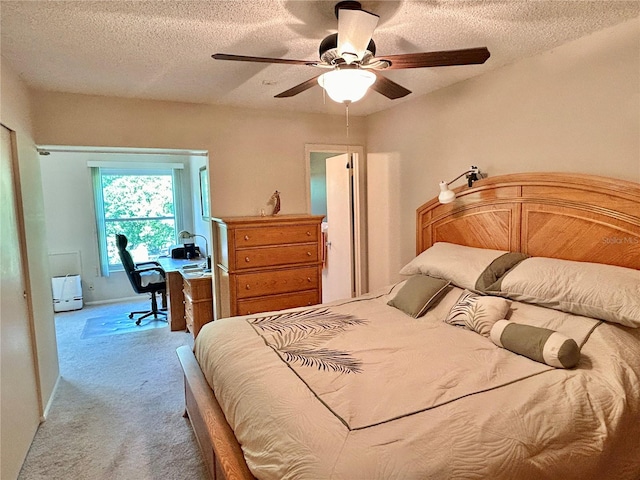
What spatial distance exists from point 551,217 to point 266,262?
2308 millimetres

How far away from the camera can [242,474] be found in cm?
154

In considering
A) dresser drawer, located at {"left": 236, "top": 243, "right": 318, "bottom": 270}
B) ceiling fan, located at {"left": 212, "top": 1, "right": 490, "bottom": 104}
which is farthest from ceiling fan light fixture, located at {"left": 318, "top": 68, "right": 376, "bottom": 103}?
dresser drawer, located at {"left": 236, "top": 243, "right": 318, "bottom": 270}

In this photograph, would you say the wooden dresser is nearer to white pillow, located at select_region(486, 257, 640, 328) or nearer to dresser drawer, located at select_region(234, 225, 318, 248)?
dresser drawer, located at select_region(234, 225, 318, 248)

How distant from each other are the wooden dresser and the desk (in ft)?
0.85

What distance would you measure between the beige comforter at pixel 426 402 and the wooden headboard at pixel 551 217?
510 mm

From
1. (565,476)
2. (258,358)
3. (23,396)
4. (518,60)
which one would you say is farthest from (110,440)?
(518,60)

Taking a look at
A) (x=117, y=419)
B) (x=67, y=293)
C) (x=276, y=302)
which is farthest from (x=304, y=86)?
(x=67, y=293)

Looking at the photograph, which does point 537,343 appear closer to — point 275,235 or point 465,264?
point 465,264

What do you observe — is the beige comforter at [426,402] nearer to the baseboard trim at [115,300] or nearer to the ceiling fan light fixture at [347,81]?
the ceiling fan light fixture at [347,81]

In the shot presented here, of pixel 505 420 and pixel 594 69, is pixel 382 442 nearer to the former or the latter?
pixel 505 420

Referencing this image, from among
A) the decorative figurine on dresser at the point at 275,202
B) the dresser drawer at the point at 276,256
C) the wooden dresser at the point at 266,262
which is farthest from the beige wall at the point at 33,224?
the decorative figurine on dresser at the point at 275,202

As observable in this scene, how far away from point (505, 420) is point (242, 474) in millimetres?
1032

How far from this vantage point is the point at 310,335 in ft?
7.46

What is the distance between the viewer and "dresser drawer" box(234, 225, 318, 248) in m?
3.50
